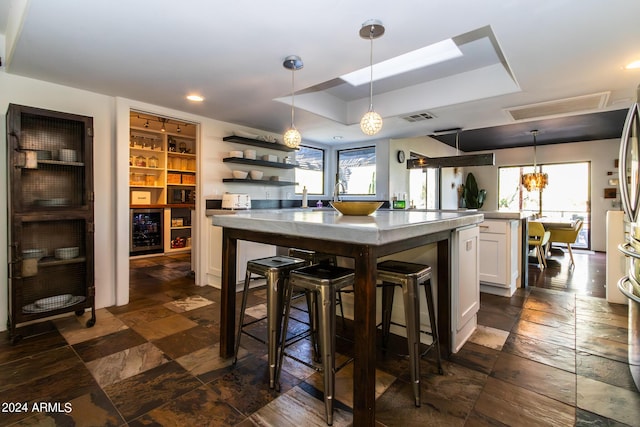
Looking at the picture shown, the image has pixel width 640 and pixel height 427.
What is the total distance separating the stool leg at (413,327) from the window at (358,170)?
385 centimetres

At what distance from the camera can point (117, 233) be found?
3156 millimetres

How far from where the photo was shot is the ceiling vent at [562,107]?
3.08m

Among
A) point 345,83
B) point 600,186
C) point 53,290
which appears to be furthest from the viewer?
point 600,186

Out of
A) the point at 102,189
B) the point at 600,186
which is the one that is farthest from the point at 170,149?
the point at 600,186

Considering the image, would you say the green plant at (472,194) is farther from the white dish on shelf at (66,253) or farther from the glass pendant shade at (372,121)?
the white dish on shelf at (66,253)

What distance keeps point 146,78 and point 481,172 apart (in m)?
8.16

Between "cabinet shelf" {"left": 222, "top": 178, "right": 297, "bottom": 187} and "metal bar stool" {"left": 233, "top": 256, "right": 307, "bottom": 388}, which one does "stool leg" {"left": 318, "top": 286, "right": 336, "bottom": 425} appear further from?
"cabinet shelf" {"left": 222, "top": 178, "right": 297, "bottom": 187}

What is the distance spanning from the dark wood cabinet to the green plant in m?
8.10

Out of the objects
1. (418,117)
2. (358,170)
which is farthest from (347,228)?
(358,170)

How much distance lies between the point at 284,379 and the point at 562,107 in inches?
152

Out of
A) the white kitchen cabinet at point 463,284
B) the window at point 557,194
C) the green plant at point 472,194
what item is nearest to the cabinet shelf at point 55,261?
the white kitchen cabinet at point 463,284

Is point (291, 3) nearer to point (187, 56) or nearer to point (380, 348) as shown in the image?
point (187, 56)

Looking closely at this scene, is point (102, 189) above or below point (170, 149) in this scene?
below

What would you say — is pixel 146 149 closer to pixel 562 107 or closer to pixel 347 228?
pixel 347 228
